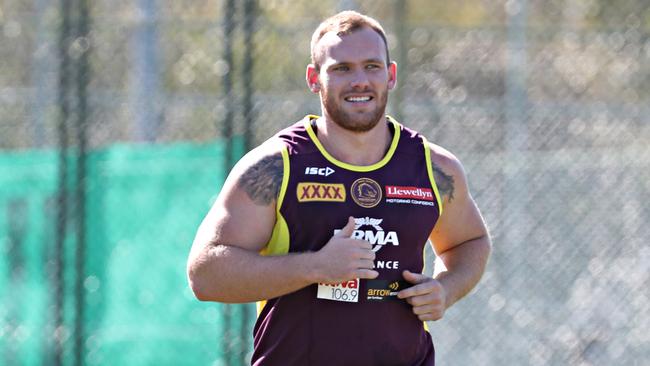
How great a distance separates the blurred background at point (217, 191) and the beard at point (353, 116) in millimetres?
2635

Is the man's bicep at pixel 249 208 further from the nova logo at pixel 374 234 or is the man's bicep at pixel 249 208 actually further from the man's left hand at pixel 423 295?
the man's left hand at pixel 423 295

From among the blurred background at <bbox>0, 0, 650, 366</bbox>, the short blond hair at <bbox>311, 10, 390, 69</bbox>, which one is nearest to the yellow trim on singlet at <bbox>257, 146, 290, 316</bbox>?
the short blond hair at <bbox>311, 10, 390, 69</bbox>

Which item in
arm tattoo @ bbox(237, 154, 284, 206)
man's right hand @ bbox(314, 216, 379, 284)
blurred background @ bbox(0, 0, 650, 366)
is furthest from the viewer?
blurred background @ bbox(0, 0, 650, 366)

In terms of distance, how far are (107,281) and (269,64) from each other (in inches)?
79.8

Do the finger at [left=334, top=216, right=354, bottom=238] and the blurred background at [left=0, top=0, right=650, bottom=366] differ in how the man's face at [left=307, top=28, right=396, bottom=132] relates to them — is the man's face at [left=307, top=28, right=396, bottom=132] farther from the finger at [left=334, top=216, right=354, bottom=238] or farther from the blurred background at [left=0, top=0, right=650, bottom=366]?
the blurred background at [left=0, top=0, right=650, bottom=366]

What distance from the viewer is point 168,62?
9.86 metres

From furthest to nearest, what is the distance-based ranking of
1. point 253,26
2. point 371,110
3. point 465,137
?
1. point 465,137
2. point 253,26
3. point 371,110

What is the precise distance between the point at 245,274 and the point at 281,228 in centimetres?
25

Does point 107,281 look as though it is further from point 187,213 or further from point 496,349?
point 496,349

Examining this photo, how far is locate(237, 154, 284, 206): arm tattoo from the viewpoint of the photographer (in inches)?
157

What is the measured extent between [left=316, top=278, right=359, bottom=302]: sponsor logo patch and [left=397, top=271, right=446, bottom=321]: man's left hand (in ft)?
0.56

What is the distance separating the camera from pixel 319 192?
4027 millimetres

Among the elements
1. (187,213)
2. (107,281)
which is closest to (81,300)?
(107,281)

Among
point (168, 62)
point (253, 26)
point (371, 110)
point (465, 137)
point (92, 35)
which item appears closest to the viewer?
point (371, 110)
